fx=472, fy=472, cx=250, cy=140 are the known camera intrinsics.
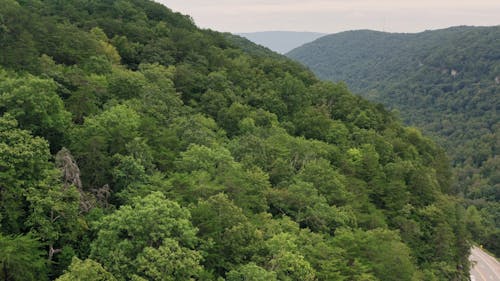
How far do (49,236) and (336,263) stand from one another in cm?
1614

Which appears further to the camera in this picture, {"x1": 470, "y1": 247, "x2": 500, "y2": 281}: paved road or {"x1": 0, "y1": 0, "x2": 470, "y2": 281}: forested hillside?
{"x1": 470, "y1": 247, "x2": 500, "y2": 281}: paved road

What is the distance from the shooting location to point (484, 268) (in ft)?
254

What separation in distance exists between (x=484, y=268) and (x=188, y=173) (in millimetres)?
65702

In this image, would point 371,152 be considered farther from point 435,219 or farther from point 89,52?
point 89,52

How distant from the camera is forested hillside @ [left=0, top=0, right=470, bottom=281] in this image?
21078 millimetres

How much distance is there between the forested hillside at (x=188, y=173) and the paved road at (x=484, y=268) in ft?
60.6

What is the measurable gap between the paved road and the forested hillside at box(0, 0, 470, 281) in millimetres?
18475

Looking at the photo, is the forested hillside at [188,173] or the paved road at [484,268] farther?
the paved road at [484,268]

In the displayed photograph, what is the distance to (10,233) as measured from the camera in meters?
20.9

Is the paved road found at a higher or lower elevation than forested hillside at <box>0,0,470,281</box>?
lower

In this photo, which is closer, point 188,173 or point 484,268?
point 188,173

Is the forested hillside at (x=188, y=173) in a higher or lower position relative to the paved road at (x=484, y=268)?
higher

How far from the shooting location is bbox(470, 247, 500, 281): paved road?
73.0 metres

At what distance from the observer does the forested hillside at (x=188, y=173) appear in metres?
21.1
